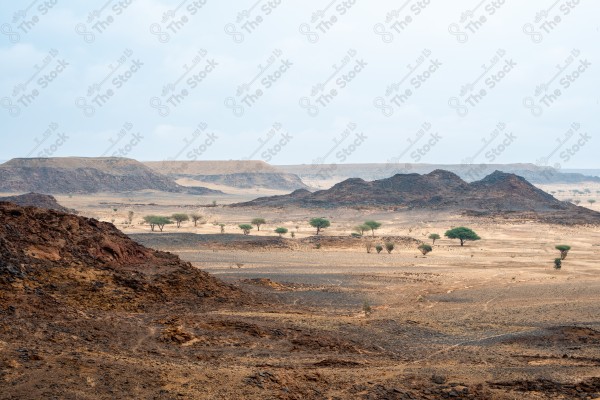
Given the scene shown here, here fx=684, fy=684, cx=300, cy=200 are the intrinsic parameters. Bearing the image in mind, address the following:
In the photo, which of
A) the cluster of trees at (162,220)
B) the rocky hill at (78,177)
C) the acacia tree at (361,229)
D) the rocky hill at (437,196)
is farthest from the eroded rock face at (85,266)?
the rocky hill at (78,177)

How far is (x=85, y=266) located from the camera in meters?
22.1

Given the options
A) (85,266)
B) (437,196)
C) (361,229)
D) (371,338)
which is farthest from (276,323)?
(437,196)

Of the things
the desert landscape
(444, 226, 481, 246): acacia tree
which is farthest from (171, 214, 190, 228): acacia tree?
the desert landscape

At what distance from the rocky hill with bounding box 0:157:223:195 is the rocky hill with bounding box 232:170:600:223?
59.4 metres

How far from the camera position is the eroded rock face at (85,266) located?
63.7 feet

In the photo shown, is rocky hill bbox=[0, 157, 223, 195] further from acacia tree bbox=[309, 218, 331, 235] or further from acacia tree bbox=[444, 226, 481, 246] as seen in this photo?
acacia tree bbox=[444, 226, 481, 246]

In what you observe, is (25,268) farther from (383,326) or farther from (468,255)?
(468,255)

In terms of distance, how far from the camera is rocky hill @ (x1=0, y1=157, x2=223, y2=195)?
15650 cm

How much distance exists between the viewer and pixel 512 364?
52.6 feet

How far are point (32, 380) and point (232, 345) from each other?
231 inches

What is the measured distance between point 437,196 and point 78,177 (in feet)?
315

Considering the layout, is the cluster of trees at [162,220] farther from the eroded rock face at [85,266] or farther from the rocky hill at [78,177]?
the rocky hill at [78,177]

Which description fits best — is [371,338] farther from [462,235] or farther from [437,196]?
[437,196]

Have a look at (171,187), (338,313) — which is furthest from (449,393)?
(171,187)
